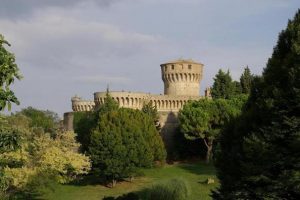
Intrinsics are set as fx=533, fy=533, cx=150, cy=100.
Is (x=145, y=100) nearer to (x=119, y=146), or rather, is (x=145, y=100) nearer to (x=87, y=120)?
Answer: (x=87, y=120)

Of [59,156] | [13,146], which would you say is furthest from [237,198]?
[59,156]

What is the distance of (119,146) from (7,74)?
126 feet

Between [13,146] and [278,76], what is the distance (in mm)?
12903

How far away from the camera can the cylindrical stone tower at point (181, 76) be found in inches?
3322

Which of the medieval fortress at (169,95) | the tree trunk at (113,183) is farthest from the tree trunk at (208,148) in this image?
the medieval fortress at (169,95)

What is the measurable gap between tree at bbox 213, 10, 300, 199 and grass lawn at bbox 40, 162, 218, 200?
17.9 meters

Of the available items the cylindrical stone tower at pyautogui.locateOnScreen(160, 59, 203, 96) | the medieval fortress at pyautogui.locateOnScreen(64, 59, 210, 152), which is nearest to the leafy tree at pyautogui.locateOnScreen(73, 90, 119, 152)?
the medieval fortress at pyautogui.locateOnScreen(64, 59, 210, 152)

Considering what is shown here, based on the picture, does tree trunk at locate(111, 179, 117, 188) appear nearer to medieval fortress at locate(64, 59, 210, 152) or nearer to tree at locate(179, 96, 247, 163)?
tree at locate(179, 96, 247, 163)

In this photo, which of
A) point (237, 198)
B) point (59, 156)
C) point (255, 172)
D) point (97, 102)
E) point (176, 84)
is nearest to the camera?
point (255, 172)

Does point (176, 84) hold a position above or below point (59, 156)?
above

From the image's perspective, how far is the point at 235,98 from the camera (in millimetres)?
60969

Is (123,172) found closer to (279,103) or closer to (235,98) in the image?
(235,98)

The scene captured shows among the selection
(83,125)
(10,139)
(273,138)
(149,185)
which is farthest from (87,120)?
(10,139)

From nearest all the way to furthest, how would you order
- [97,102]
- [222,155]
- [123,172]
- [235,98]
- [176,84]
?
1. [222,155]
2. [123,172]
3. [235,98]
4. [97,102]
5. [176,84]
